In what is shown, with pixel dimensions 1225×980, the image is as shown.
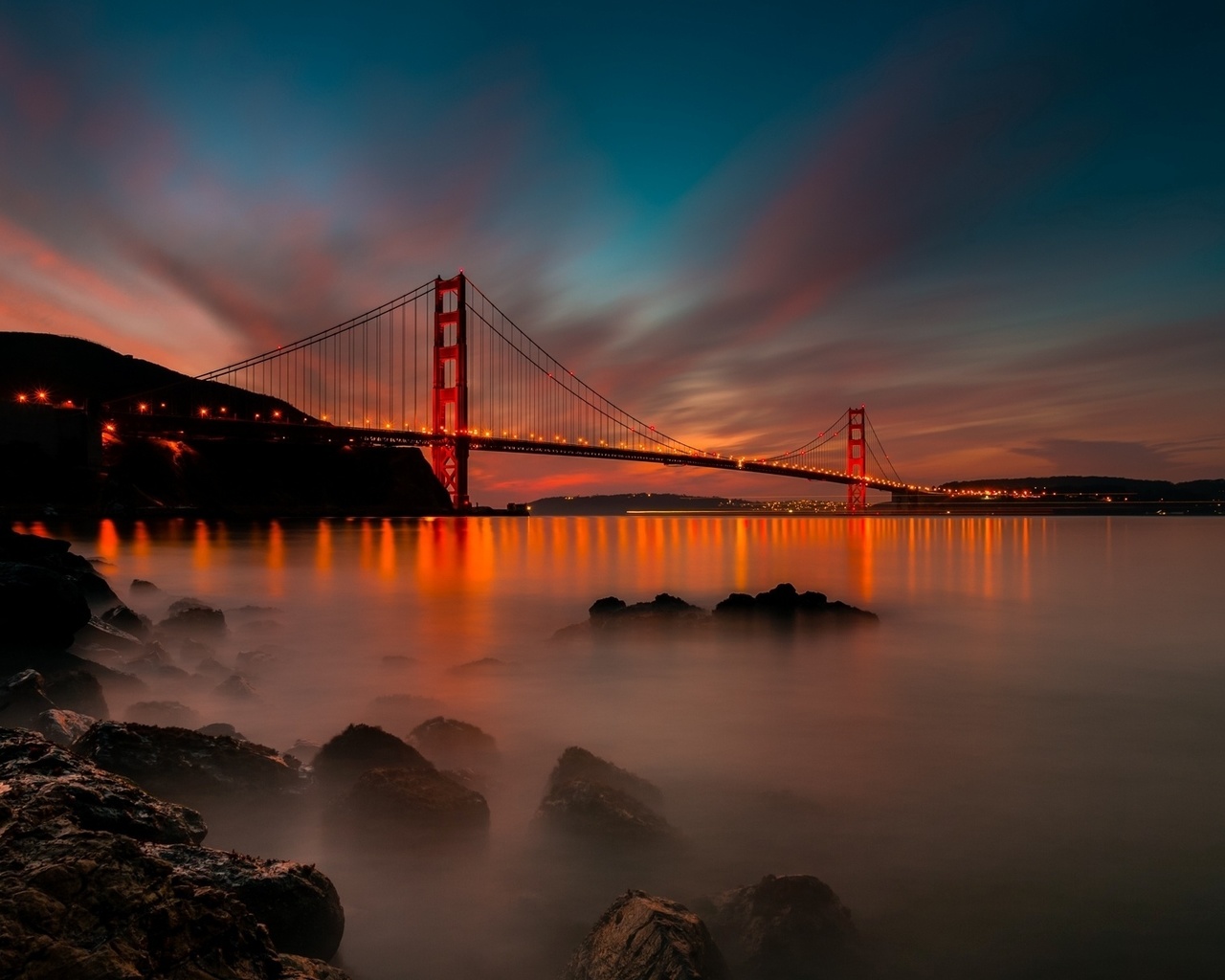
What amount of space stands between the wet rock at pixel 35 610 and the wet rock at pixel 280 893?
540 cm

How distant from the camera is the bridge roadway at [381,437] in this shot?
1964 inches

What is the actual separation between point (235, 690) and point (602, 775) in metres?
4.12

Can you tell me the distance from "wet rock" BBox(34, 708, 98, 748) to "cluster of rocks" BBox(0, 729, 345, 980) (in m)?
2.05

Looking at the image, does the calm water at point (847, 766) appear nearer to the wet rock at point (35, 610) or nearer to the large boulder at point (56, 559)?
the wet rock at point (35, 610)

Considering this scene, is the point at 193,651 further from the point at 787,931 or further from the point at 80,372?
the point at 80,372

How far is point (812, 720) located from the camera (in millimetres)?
6562

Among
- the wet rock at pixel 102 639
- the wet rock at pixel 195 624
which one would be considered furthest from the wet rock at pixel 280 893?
the wet rock at pixel 195 624

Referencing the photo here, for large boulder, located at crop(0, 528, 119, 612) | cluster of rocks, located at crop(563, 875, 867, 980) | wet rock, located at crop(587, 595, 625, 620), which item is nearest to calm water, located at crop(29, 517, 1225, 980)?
cluster of rocks, located at crop(563, 875, 867, 980)

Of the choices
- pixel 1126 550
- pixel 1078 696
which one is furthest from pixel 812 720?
pixel 1126 550

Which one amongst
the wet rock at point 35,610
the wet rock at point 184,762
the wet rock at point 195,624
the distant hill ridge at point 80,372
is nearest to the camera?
the wet rock at point 184,762

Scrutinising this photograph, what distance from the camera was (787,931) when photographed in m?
2.89

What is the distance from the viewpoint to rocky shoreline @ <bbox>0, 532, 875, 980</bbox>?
5.38 ft

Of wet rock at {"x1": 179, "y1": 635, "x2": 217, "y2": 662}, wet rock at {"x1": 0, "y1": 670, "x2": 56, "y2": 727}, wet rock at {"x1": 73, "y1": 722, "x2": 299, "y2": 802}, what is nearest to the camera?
wet rock at {"x1": 73, "y1": 722, "x2": 299, "y2": 802}

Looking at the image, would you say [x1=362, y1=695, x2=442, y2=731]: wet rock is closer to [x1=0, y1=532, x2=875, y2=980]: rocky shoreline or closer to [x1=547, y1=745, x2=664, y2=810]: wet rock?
[x1=0, y1=532, x2=875, y2=980]: rocky shoreline
